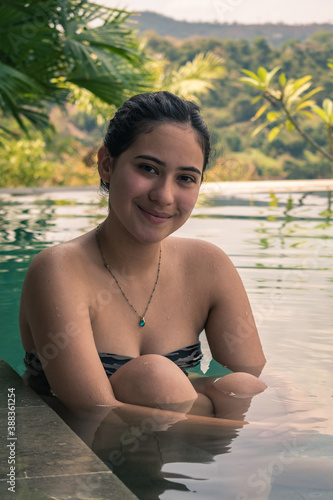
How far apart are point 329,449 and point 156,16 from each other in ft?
178

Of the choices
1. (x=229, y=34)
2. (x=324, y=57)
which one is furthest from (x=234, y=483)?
(x=229, y=34)

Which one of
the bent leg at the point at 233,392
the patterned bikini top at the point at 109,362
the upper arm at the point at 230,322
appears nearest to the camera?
the bent leg at the point at 233,392

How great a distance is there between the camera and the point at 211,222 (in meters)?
7.86

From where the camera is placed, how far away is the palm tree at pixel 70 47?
22.8ft

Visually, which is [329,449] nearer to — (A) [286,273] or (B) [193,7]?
(A) [286,273]

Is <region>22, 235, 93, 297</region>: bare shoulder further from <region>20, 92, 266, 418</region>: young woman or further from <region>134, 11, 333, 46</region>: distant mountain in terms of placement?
<region>134, 11, 333, 46</region>: distant mountain

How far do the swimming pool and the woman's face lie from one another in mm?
565

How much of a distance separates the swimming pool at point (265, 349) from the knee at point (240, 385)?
0.03 meters

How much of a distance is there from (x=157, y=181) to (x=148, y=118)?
178 mm

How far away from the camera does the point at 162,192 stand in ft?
5.99

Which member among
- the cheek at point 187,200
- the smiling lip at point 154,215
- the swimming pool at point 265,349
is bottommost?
the swimming pool at point 265,349

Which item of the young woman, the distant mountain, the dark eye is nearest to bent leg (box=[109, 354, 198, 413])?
the young woman
